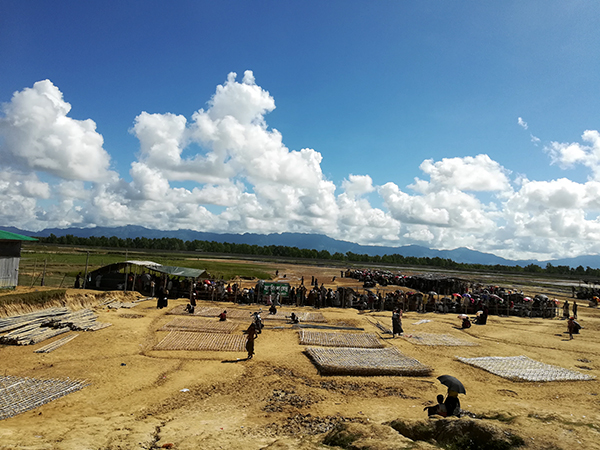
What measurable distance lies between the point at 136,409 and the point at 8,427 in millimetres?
2823

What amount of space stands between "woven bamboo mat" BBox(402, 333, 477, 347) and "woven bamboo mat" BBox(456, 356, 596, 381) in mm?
2665

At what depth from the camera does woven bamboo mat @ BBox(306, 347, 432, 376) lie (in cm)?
1362

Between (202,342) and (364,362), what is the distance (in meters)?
7.52

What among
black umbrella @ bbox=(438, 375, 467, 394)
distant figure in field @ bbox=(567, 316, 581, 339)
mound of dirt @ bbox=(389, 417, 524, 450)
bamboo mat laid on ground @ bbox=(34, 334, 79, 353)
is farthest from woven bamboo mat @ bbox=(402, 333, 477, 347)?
bamboo mat laid on ground @ bbox=(34, 334, 79, 353)

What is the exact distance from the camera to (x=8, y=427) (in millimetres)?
7961

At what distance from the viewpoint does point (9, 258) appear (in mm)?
24625

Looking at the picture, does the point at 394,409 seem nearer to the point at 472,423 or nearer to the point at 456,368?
the point at 472,423

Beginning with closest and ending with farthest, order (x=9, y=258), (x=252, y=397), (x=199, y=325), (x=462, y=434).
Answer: (x=462, y=434), (x=252, y=397), (x=199, y=325), (x=9, y=258)

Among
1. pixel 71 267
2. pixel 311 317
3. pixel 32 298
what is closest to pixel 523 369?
pixel 311 317

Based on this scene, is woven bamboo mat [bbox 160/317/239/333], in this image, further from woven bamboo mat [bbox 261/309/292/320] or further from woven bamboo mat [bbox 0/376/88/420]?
woven bamboo mat [bbox 0/376/88/420]

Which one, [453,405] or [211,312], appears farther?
[211,312]

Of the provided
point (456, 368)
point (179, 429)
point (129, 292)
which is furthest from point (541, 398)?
point (129, 292)

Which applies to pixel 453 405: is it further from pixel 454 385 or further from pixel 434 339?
pixel 434 339

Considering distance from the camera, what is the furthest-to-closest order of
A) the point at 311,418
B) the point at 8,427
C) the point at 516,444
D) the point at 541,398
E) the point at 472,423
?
1. the point at 541,398
2. the point at 311,418
3. the point at 8,427
4. the point at 472,423
5. the point at 516,444
